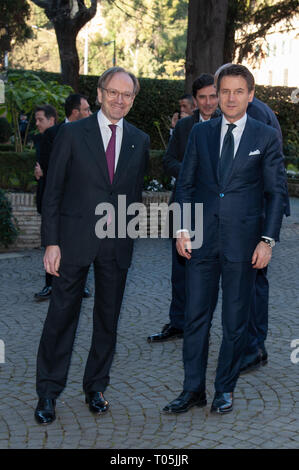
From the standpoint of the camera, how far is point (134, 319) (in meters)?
7.07

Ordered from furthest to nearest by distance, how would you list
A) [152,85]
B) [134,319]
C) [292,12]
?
[152,85], [292,12], [134,319]

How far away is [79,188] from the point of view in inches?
170

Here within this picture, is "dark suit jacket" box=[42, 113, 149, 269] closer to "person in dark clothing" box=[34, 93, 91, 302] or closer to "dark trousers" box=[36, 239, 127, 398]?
"dark trousers" box=[36, 239, 127, 398]

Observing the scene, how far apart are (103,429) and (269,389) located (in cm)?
139

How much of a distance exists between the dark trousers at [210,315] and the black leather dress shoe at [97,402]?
537 mm

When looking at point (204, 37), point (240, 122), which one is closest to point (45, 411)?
point (240, 122)

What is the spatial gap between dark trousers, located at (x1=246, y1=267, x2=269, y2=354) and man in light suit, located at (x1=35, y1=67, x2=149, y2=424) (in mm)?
1426

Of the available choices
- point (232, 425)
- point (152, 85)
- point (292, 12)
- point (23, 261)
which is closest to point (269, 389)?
point (232, 425)

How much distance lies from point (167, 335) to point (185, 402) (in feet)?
5.71

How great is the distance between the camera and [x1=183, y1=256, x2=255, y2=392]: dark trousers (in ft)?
14.9

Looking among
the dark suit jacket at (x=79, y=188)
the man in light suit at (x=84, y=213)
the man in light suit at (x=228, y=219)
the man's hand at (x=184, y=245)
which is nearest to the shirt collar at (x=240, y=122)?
the man in light suit at (x=228, y=219)

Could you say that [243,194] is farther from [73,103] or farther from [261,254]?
[73,103]
